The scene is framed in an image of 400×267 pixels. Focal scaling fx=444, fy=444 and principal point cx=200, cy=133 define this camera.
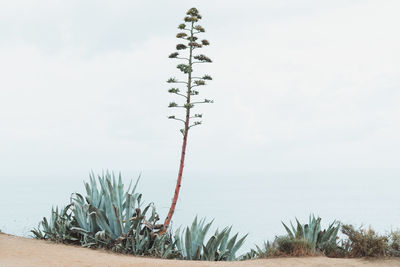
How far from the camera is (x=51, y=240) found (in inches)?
370

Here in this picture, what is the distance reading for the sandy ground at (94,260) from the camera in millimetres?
7184

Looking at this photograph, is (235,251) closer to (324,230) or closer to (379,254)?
(324,230)

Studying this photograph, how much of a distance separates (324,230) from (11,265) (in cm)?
608

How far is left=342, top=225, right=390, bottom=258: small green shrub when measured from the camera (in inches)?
318

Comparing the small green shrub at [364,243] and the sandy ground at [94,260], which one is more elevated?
the small green shrub at [364,243]

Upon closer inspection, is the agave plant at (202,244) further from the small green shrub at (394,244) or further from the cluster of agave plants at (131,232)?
the small green shrub at (394,244)

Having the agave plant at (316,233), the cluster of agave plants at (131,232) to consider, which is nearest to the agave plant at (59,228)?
the cluster of agave plants at (131,232)

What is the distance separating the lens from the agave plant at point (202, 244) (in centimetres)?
912

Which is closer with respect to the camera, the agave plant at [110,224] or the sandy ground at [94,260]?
the sandy ground at [94,260]

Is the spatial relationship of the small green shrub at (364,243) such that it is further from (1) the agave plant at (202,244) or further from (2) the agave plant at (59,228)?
(2) the agave plant at (59,228)

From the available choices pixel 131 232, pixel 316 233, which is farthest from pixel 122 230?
pixel 316 233

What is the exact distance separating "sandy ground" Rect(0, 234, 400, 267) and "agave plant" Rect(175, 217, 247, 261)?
1.43 meters

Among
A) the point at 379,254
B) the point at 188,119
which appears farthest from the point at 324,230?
the point at 188,119

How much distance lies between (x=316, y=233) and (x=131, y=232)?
3.78 metres
